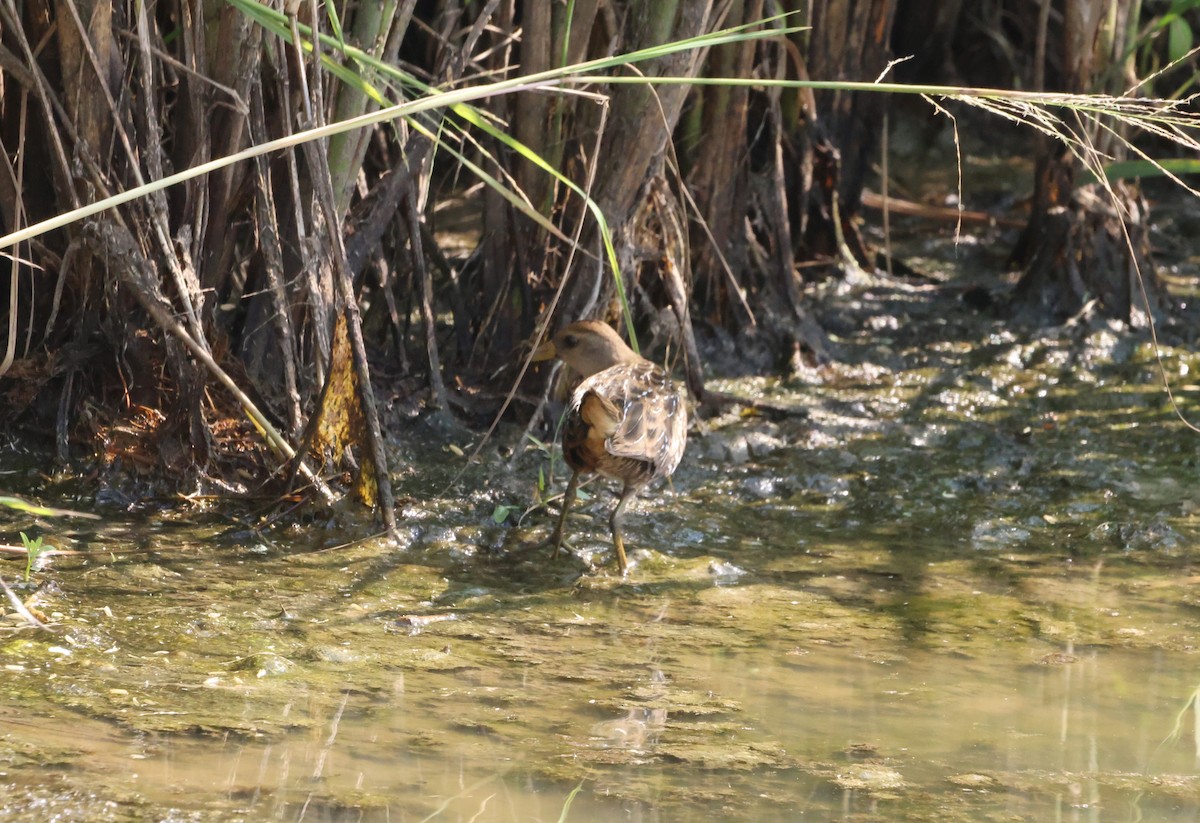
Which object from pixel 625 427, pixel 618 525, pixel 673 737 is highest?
pixel 625 427

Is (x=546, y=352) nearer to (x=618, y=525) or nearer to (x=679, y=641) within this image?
(x=618, y=525)

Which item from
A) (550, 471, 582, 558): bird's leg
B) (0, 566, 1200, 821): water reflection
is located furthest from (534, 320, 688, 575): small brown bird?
(0, 566, 1200, 821): water reflection

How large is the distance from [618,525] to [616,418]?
0.34m

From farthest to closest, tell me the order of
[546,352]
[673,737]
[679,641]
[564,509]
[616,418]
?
[546,352] → [564,509] → [616,418] → [679,641] → [673,737]

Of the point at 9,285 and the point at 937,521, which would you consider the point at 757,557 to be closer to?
the point at 937,521

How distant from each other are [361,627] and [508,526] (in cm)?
77

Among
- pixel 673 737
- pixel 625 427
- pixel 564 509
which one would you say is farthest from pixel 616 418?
pixel 673 737

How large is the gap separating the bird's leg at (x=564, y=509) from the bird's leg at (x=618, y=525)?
0.11 metres

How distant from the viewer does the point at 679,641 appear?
293cm

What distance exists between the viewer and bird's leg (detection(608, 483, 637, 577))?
11.0 feet

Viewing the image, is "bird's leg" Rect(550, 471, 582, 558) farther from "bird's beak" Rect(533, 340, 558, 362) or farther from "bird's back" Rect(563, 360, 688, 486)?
"bird's beak" Rect(533, 340, 558, 362)

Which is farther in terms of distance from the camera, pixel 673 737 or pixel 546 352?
pixel 546 352

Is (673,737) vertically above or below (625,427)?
below

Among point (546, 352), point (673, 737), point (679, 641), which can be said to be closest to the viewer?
point (673, 737)
